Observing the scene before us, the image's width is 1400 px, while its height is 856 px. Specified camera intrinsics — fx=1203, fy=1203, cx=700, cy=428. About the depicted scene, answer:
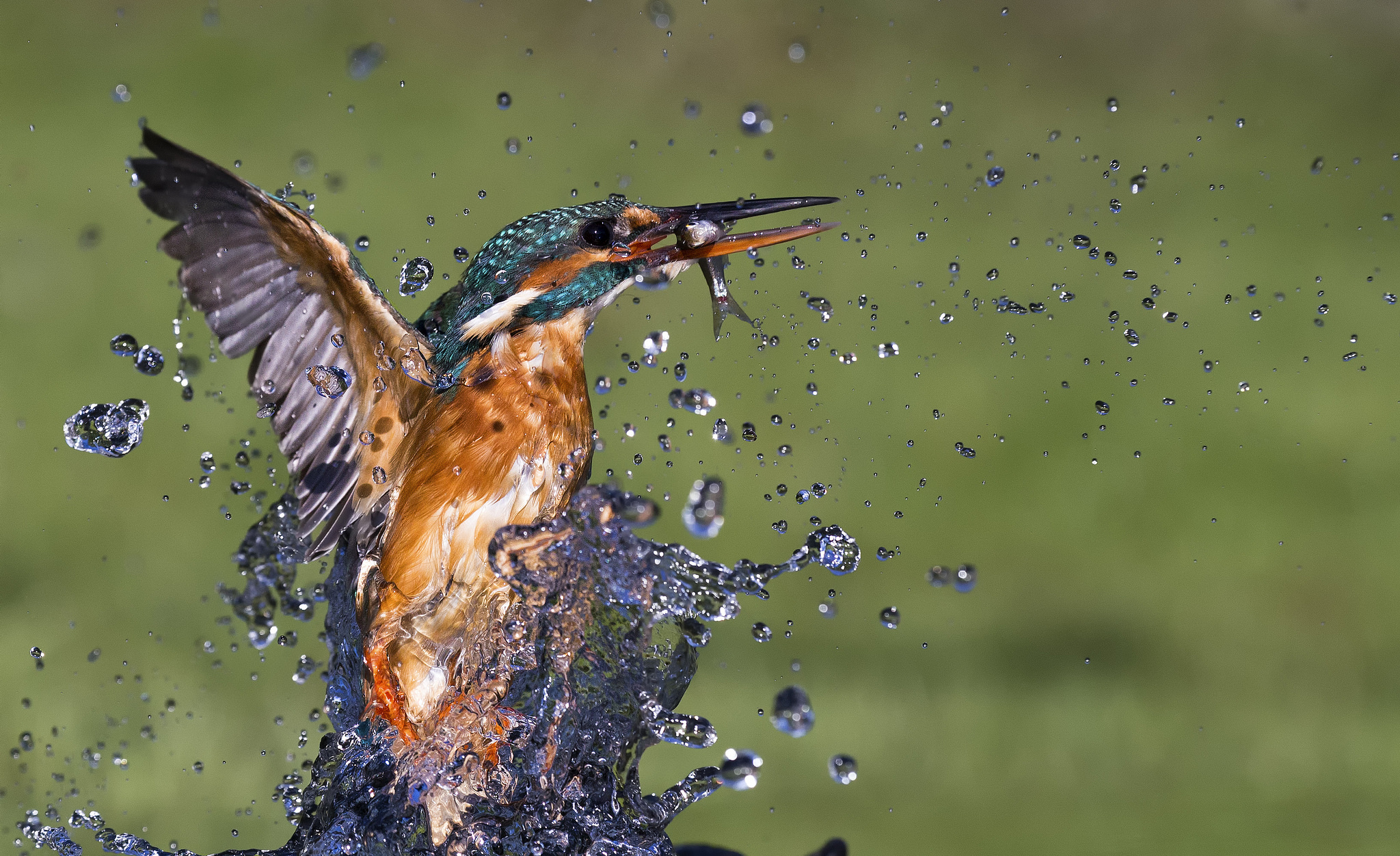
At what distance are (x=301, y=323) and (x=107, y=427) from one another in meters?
0.36

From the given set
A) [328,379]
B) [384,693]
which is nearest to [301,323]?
[328,379]

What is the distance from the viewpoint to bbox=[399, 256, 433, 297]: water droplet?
4.89ft

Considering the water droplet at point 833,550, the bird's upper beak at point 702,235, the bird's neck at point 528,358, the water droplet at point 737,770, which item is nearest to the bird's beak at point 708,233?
the bird's upper beak at point 702,235

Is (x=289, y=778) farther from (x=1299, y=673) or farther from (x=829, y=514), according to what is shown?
(x=1299, y=673)

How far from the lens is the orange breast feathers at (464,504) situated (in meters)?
1.32

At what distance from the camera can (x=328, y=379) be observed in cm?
131

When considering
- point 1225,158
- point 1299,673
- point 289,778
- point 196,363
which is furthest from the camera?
point 1225,158

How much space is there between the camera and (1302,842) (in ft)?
6.63

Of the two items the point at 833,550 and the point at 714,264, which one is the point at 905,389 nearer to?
the point at 833,550

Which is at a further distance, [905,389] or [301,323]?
[905,389]

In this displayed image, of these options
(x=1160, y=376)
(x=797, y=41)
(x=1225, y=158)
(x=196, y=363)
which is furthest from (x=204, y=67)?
(x=1225, y=158)

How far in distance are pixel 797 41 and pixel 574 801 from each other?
78.1 inches

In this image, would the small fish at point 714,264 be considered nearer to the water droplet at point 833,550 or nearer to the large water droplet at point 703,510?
the large water droplet at point 703,510

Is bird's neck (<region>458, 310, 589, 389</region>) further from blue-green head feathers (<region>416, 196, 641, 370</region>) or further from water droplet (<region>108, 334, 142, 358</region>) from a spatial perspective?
water droplet (<region>108, 334, 142, 358</region>)
